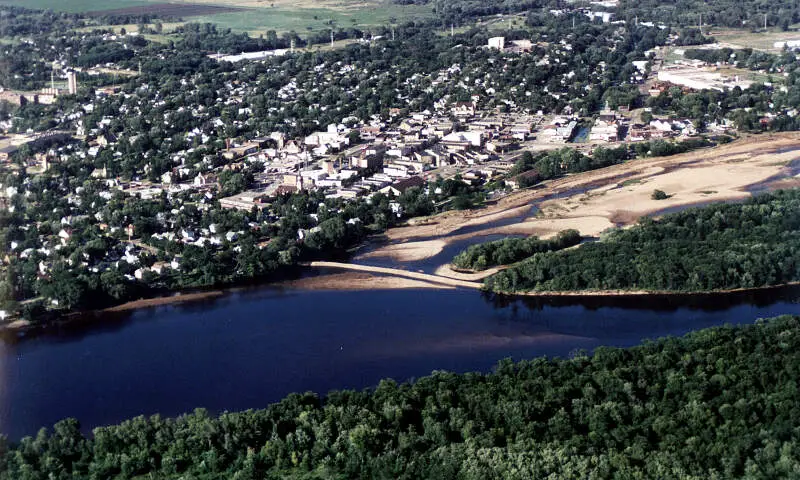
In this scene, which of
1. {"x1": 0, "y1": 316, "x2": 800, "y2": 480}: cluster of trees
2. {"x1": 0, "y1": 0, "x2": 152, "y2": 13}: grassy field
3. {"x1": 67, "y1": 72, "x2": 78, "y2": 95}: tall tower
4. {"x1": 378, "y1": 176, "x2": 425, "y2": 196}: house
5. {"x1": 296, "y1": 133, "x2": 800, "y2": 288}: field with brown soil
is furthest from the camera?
{"x1": 0, "y1": 0, "x2": 152, "y2": 13}: grassy field

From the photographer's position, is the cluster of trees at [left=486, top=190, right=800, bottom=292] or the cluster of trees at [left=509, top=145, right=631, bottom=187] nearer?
the cluster of trees at [left=486, top=190, right=800, bottom=292]

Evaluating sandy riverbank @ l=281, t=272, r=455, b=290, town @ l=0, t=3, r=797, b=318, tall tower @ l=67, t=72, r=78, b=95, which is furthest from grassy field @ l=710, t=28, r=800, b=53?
sandy riverbank @ l=281, t=272, r=455, b=290

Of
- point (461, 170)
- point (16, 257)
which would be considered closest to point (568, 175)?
point (461, 170)

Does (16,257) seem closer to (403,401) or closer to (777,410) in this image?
(403,401)

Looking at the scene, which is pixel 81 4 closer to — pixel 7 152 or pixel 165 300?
pixel 7 152

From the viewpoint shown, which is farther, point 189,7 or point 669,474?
point 189,7

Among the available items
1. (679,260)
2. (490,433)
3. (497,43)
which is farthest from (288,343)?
(497,43)

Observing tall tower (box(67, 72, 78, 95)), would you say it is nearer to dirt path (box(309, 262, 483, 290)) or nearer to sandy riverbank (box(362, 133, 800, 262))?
sandy riverbank (box(362, 133, 800, 262))

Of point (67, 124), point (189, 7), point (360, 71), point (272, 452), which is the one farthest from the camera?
point (189, 7)
